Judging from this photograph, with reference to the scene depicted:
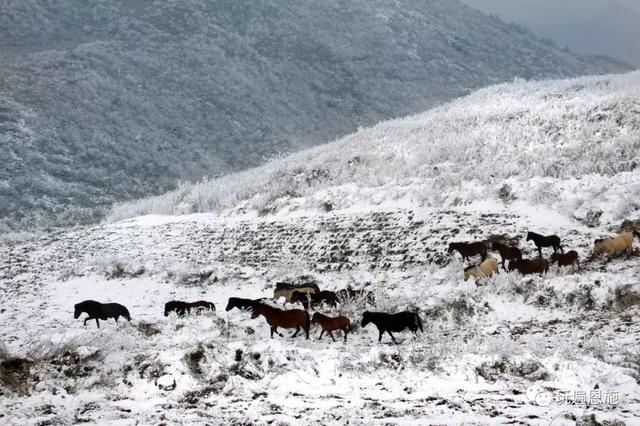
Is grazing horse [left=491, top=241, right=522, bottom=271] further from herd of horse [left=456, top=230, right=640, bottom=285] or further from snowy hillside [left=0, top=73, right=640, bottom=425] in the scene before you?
snowy hillside [left=0, top=73, right=640, bottom=425]

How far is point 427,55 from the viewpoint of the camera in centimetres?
6781

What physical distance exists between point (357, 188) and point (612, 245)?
10903mm

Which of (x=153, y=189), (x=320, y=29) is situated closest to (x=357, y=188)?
(x=153, y=189)

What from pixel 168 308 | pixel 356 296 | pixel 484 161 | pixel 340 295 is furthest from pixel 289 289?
pixel 484 161

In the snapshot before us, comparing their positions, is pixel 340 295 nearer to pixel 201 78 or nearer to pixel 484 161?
pixel 484 161

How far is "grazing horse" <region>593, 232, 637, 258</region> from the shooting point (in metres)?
11.4

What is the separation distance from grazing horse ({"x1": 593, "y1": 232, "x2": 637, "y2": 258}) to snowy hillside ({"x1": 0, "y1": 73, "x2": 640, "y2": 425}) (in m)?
0.25

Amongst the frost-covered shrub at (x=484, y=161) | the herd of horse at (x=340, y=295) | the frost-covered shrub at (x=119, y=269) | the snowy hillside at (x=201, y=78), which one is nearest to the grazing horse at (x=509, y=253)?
the herd of horse at (x=340, y=295)

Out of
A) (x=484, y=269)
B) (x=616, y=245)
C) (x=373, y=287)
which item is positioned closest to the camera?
(x=616, y=245)

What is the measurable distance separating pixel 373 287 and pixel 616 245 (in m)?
5.56

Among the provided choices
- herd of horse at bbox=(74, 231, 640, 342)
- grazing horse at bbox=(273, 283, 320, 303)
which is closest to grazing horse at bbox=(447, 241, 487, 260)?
herd of horse at bbox=(74, 231, 640, 342)

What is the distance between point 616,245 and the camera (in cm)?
1150

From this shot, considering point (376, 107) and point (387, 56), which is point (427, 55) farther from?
point (376, 107)

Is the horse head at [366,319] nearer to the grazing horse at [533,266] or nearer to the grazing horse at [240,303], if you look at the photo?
the grazing horse at [240,303]
